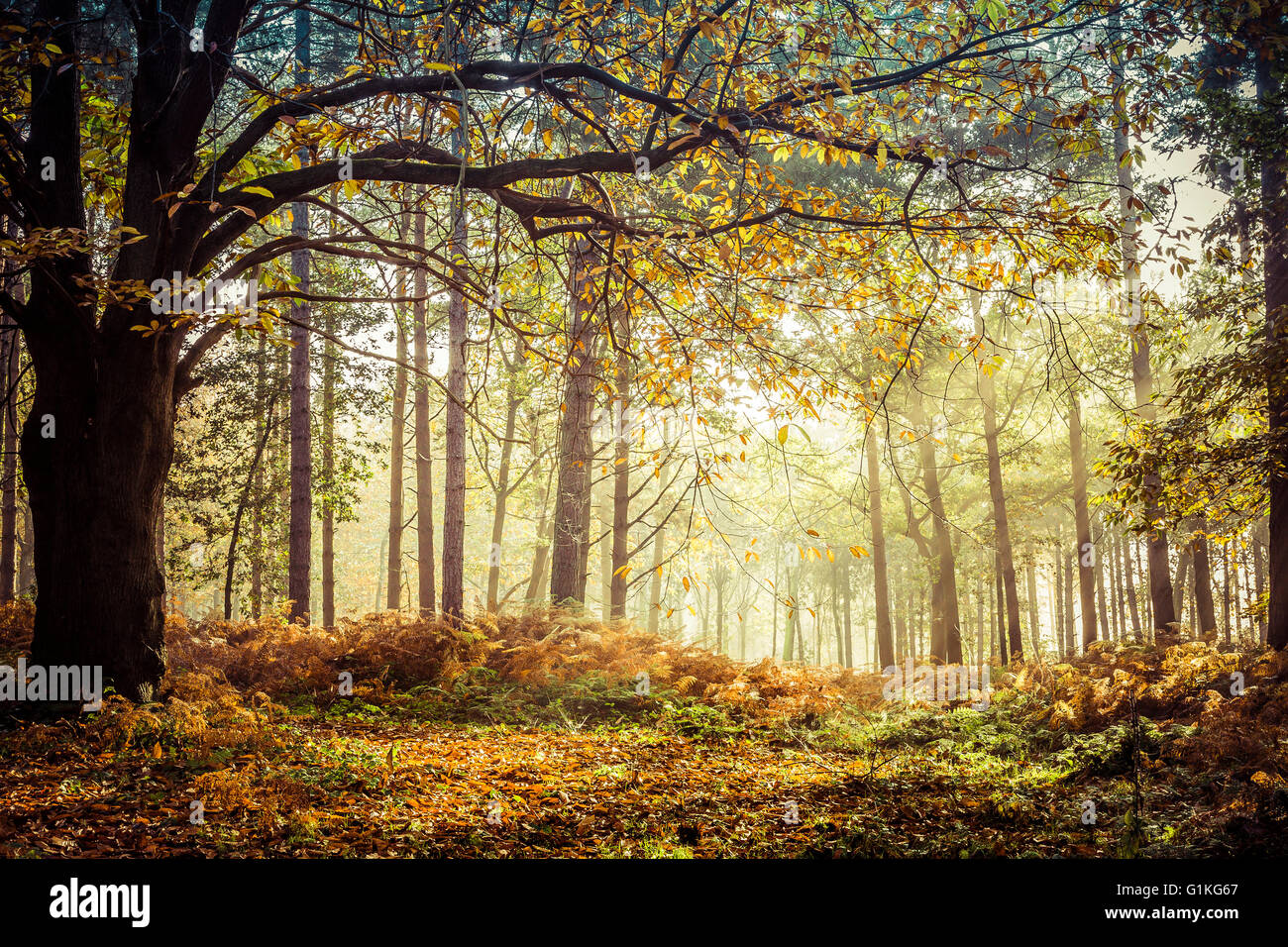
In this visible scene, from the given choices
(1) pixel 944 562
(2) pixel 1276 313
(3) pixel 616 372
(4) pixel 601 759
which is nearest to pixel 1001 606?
(1) pixel 944 562

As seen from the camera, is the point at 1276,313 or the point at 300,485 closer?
the point at 1276,313

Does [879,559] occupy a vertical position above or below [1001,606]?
above

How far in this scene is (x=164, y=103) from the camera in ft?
17.4

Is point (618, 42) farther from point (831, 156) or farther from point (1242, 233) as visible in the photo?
Result: point (1242, 233)

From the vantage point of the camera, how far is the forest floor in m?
4.20

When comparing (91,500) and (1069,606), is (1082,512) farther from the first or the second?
(91,500)

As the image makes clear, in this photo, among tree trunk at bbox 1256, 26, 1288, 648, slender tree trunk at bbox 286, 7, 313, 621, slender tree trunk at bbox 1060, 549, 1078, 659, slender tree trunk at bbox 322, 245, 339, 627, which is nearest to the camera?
tree trunk at bbox 1256, 26, 1288, 648

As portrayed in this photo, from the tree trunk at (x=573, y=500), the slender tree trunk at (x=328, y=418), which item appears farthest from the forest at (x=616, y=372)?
the slender tree trunk at (x=328, y=418)

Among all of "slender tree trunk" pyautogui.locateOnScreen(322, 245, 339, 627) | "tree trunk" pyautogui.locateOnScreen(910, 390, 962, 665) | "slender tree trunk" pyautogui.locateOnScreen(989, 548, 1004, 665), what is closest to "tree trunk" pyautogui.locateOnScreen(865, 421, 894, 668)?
→ "tree trunk" pyautogui.locateOnScreen(910, 390, 962, 665)

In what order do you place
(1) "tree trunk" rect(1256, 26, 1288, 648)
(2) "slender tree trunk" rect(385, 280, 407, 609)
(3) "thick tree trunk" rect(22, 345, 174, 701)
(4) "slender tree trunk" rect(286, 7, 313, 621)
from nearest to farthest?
(3) "thick tree trunk" rect(22, 345, 174, 701) → (1) "tree trunk" rect(1256, 26, 1288, 648) → (4) "slender tree trunk" rect(286, 7, 313, 621) → (2) "slender tree trunk" rect(385, 280, 407, 609)

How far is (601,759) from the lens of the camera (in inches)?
245

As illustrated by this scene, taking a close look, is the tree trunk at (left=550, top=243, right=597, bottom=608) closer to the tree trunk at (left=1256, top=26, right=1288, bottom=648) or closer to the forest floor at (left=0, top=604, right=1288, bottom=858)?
the forest floor at (left=0, top=604, right=1288, bottom=858)

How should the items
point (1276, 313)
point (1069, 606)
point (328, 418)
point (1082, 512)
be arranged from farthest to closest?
point (1069, 606), point (1082, 512), point (328, 418), point (1276, 313)

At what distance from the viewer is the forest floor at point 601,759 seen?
4203mm
